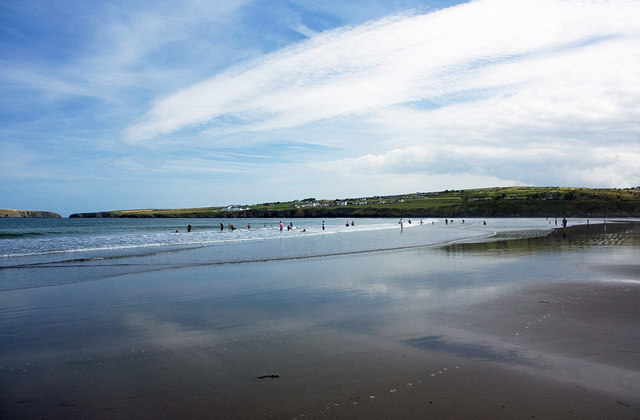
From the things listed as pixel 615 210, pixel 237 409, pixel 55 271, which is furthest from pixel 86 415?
pixel 615 210

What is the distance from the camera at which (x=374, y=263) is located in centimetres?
2333

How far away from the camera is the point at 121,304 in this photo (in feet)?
44.7

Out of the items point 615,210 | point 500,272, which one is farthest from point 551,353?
point 615,210

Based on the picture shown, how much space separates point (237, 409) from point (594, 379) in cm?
576

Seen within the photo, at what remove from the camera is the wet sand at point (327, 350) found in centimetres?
616

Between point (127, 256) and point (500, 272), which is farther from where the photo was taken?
point (127, 256)

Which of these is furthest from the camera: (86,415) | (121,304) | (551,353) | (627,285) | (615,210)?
(615,210)

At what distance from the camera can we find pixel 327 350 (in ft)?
28.0

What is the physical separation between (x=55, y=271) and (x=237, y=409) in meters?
20.8

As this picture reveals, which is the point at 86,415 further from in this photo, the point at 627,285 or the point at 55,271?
the point at 55,271

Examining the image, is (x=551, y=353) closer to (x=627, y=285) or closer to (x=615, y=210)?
(x=627, y=285)

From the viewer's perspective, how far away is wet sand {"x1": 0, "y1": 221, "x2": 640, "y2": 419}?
6.16 metres

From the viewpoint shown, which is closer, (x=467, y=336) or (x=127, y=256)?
(x=467, y=336)

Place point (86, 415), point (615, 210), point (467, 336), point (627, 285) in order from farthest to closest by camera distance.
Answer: point (615, 210), point (627, 285), point (467, 336), point (86, 415)
